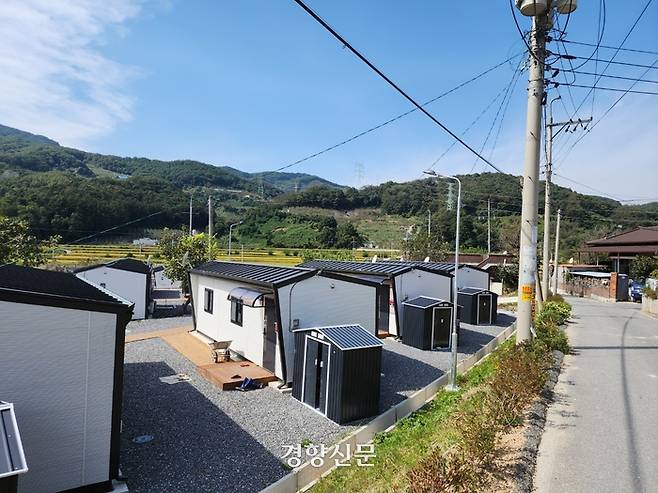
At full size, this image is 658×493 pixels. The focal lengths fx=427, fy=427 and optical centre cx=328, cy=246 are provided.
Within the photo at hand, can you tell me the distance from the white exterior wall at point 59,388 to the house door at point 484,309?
57.2 ft

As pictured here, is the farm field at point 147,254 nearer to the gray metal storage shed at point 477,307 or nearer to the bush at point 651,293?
the gray metal storage shed at point 477,307

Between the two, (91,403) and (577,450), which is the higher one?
(91,403)

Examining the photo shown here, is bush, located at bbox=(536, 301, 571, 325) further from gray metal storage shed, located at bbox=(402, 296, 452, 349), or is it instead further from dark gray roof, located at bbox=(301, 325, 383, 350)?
dark gray roof, located at bbox=(301, 325, 383, 350)

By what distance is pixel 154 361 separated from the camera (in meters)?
12.7

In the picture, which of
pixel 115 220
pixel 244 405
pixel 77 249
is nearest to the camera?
pixel 244 405

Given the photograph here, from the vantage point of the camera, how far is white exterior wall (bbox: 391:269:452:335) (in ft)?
56.3

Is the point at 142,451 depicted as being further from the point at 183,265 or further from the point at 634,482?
the point at 183,265

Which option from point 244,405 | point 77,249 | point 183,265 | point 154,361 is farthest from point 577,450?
point 77,249

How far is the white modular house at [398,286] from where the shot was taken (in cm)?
1703

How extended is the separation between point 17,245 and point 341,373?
68.6 feet

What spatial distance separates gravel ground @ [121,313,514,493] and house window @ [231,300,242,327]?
186 cm

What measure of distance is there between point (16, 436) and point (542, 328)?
1318 cm

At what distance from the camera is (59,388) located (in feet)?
19.4

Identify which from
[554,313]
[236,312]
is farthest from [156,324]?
[554,313]
